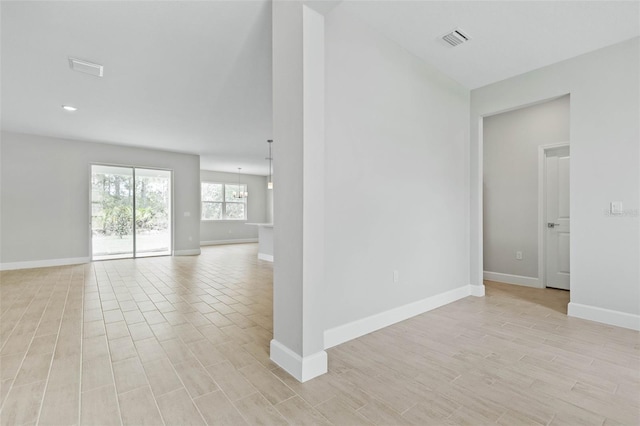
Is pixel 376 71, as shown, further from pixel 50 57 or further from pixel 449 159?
pixel 50 57

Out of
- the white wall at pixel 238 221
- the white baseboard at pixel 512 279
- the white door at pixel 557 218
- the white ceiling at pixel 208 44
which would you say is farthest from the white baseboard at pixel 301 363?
the white wall at pixel 238 221

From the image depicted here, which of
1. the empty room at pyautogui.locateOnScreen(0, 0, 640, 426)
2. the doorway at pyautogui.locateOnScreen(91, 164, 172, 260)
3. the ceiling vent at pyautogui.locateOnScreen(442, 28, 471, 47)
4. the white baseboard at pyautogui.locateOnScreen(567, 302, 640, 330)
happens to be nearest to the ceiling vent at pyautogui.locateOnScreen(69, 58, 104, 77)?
the empty room at pyautogui.locateOnScreen(0, 0, 640, 426)

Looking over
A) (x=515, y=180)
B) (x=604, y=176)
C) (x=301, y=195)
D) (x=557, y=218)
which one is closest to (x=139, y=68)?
(x=301, y=195)

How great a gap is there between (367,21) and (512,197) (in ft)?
12.0

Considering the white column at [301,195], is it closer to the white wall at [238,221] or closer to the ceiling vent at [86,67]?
the ceiling vent at [86,67]

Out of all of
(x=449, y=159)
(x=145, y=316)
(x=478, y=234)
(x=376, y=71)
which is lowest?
(x=145, y=316)

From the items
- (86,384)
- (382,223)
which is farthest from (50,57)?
(382,223)

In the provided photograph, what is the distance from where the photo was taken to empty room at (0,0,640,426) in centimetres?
184

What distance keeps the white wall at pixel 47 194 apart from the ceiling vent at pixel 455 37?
7.24m

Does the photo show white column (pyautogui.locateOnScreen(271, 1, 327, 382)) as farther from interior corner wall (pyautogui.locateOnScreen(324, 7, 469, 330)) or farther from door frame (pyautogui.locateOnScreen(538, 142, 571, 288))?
door frame (pyautogui.locateOnScreen(538, 142, 571, 288))

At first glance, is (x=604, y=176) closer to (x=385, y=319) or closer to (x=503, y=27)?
(x=503, y=27)

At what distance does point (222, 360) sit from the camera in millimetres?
2188

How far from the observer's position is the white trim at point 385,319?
2.45 metres

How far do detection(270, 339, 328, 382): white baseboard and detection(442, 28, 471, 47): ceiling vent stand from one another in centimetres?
305
